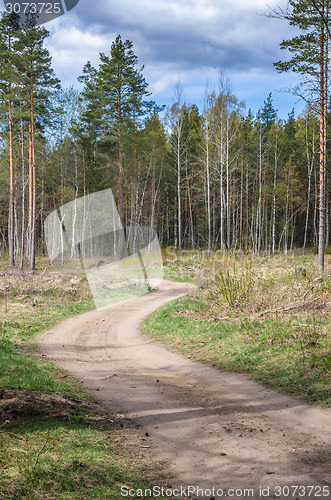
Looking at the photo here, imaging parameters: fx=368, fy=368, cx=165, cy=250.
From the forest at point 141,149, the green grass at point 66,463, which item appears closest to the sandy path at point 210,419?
the green grass at point 66,463

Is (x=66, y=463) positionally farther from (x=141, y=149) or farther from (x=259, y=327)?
(x=141, y=149)

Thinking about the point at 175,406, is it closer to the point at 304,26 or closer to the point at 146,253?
the point at 304,26

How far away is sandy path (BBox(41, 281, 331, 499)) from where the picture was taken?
417cm

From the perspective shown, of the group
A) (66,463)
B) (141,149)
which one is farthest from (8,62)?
(66,463)

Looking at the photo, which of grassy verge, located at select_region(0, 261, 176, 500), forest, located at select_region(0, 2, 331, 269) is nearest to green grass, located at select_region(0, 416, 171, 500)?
grassy verge, located at select_region(0, 261, 176, 500)

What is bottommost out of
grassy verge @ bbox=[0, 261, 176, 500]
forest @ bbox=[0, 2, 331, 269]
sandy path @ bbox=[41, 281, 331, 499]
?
sandy path @ bbox=[41, 281, 331, 499]

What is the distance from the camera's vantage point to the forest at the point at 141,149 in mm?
25031

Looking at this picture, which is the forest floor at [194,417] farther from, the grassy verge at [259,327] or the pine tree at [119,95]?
the pine tree at [119,95]

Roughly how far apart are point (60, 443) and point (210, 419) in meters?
2.40

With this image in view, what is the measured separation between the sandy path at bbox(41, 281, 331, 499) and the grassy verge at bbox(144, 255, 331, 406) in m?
0.60

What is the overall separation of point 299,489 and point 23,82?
90.3 ft

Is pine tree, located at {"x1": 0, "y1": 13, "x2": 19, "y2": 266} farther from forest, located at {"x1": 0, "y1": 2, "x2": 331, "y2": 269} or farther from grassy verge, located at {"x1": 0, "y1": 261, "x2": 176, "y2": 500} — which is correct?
grassy verge, located at {"x1": 0, "y1": 261, "x2": 176, "y2": 500}

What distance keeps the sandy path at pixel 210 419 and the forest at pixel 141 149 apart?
27.5ft

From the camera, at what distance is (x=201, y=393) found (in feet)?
22.7
